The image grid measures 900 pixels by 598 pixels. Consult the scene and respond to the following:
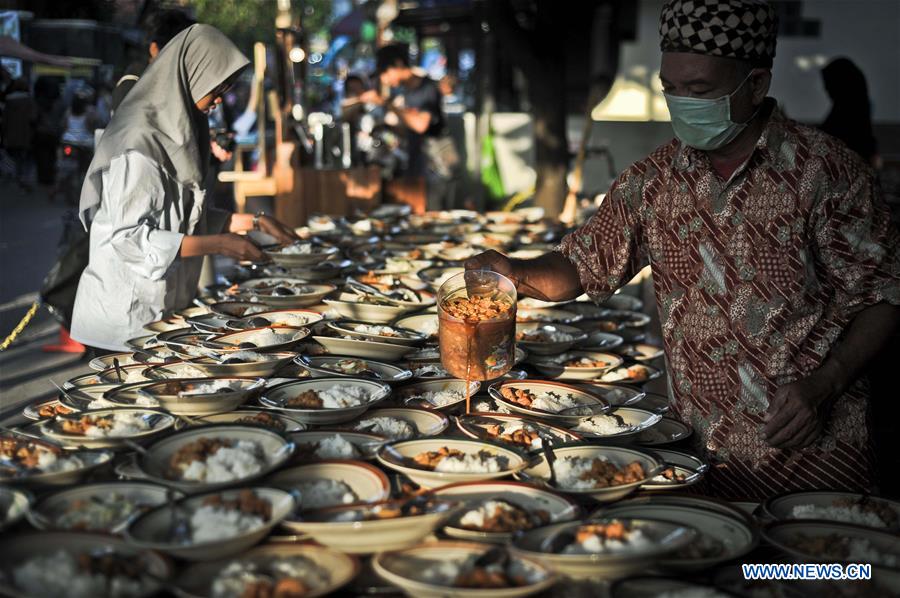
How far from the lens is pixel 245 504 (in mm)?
1777

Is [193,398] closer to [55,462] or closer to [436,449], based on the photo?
[55,462]

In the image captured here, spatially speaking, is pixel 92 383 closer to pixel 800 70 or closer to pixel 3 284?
pixel 3 284

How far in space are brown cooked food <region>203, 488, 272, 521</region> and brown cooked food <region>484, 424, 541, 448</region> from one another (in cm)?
76

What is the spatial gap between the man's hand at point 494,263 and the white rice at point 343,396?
1.67ft

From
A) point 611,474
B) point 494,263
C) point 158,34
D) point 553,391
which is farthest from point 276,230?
point 611,474

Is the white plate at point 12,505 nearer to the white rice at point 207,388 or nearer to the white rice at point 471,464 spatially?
the white rice at point 207,388

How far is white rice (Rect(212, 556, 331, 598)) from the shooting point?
1.57 meters

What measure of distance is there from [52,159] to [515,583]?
20.2 meters

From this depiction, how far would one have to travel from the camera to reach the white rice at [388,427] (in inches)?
95.7

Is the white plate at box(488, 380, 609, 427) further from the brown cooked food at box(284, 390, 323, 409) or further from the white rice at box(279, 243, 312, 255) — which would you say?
the white rice at box(279, 243, 312, 255)

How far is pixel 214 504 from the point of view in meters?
1.79

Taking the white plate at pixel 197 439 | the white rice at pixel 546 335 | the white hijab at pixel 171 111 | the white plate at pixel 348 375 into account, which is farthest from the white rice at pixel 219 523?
the white hijab at pixel 171 111

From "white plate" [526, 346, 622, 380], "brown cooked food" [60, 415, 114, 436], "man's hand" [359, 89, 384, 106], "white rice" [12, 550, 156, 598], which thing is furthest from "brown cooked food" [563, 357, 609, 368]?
"man's hand" [359, 89, 384, 106]

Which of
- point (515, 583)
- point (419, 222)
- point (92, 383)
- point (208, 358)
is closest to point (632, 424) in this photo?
point (515, 583)
